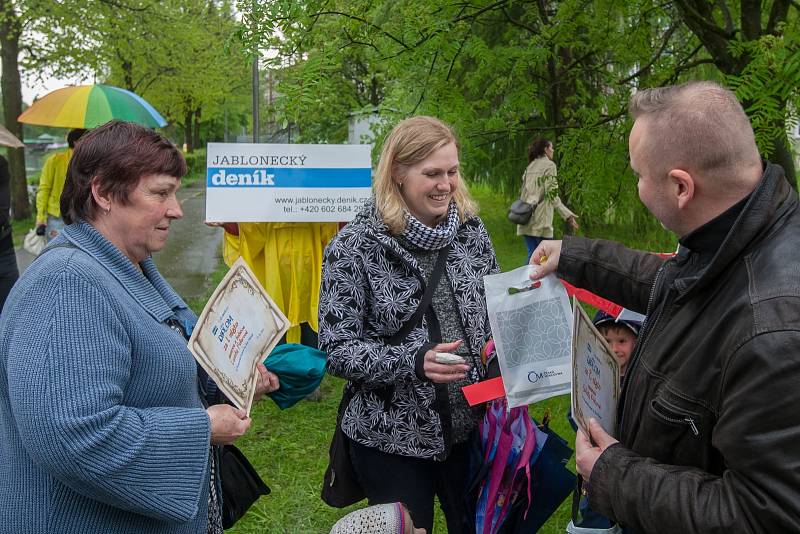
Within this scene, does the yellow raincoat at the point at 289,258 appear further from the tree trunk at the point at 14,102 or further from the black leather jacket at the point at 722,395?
the tree trunk at the point at 14,102

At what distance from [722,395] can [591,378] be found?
0.50 m

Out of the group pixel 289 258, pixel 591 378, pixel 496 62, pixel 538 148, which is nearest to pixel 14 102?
pixel 538 148

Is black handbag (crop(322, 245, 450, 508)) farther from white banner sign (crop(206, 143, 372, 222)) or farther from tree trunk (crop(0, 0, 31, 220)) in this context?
tree trunk (crop(0, 0, 31, 220))

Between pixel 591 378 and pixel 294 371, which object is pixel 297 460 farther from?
pixel 591 378

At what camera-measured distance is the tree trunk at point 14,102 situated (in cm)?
1501

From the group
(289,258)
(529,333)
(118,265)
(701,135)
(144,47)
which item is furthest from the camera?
(144,47)

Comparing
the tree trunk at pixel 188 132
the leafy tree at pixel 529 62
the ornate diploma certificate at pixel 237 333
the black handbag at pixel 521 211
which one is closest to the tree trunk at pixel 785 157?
the leafy tree at pixel 529 62

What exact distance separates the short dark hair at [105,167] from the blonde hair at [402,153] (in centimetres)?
86

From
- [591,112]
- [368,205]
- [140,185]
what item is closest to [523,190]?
[591,112]

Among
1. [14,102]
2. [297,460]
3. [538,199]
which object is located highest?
[14,102]

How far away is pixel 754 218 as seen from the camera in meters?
1.53

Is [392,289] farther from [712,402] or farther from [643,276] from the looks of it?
[712,402]

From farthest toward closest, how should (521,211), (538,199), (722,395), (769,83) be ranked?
(521,211)
(538,199)
(769,83)
(722,395)

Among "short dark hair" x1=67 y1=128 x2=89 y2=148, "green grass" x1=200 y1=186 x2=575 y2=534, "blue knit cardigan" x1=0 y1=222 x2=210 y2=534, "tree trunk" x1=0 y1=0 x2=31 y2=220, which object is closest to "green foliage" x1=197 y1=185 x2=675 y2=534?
"green grass" x1=200 y1=186 x2=575 y2=534
